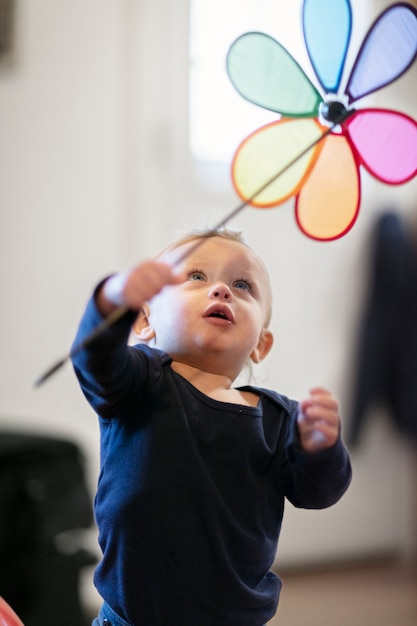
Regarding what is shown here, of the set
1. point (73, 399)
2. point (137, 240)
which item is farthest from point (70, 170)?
point (73, 399)

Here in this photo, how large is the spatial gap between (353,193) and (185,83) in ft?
4.83

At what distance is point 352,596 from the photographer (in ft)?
7.01

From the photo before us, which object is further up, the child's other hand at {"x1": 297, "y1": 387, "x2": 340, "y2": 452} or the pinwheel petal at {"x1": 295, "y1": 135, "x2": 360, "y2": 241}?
the pinwheel petal at {"x1": 295, "y1": 135, "x2": 360, "y2": 241}

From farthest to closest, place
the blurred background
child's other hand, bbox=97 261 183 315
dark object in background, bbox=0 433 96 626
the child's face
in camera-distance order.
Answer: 1. the blurred background
2. dark object in background, bbox=0 433 96 626
3. the child's face
4. child's other hand, bbox=97 261 183 315

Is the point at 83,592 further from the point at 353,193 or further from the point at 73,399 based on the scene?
the point at 353,193

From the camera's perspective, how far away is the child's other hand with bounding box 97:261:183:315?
0.47m

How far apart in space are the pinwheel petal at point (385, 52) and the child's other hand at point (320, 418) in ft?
0.77

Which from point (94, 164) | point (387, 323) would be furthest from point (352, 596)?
point (94, 164)

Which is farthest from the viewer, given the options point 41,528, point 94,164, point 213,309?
point 94,164

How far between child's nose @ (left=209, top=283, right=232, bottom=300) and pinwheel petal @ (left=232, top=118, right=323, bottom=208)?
74mm

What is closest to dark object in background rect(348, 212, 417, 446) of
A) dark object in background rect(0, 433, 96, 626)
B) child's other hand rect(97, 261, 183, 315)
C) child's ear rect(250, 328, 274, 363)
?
dark object in background rect(0, 433, 96, 626)

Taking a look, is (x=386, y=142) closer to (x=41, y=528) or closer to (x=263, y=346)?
(x=263, y=346)

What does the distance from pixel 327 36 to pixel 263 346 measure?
26cm

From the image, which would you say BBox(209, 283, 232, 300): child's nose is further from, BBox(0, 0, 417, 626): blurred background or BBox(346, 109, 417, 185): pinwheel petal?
BBox(0, 0, 417, 626): blurred background
